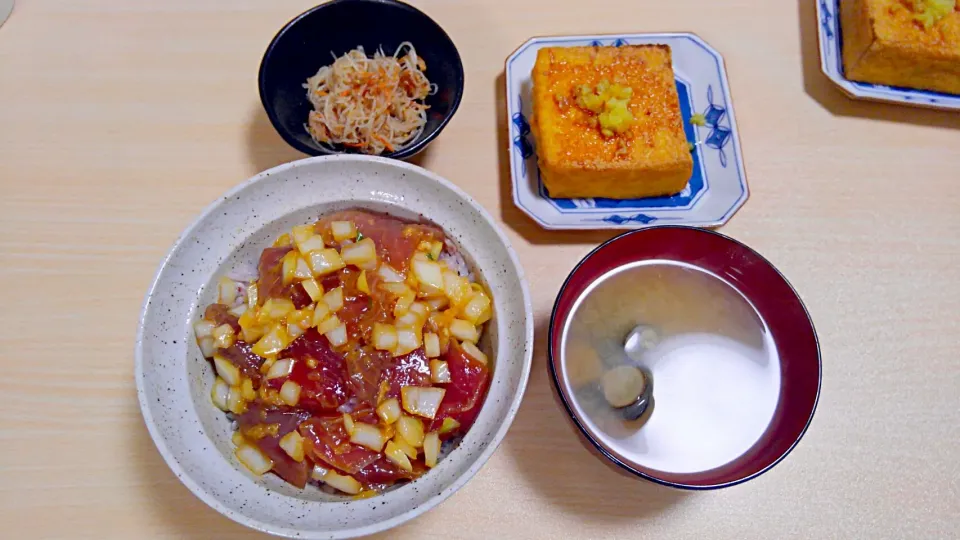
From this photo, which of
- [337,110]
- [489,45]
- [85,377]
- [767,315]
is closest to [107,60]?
[337,110]

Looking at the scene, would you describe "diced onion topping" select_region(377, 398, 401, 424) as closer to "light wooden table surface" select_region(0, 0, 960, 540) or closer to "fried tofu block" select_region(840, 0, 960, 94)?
"light wooden table surface" select_region(0, 0, 960, 540)

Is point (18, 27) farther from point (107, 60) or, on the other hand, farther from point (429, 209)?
point (429, 209)

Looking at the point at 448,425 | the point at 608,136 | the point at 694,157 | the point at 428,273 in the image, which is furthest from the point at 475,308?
the point at 694,157

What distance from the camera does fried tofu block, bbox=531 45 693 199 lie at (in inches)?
54.4

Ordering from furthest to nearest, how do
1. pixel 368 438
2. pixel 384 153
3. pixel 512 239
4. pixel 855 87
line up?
pixel 855 87 → pixel 512 239 → pixel 384 153 → pixel 368 438

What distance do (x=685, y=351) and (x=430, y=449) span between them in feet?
1.81

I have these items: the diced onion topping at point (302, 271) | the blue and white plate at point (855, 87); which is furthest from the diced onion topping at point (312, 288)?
the blue and white plate at point (855, 87)

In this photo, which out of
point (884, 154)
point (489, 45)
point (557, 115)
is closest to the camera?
point (557, 115)

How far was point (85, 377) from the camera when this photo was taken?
1314 millimetres

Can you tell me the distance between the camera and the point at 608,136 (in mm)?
1403

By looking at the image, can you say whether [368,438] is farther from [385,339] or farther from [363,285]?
[363,285]

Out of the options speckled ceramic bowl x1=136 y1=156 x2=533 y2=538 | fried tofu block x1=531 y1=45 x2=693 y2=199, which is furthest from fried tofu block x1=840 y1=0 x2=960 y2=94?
speckled ceramic bowl x1=136 y1=156 x2=533 y2=538

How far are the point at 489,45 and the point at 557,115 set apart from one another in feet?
1.24

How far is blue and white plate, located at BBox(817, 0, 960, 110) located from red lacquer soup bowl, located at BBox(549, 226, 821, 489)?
713mm
